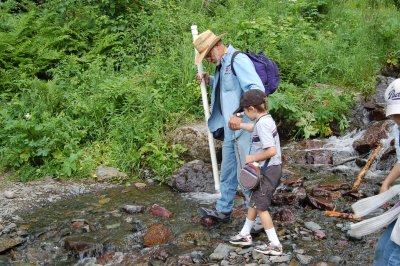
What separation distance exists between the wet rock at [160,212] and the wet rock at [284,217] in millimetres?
1472

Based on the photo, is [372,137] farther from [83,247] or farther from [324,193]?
[83,247]

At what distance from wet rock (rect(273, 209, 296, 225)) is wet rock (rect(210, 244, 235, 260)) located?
3.21ft

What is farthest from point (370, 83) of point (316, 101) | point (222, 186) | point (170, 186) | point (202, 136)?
point (222, 186)

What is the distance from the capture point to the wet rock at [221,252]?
16.8ft

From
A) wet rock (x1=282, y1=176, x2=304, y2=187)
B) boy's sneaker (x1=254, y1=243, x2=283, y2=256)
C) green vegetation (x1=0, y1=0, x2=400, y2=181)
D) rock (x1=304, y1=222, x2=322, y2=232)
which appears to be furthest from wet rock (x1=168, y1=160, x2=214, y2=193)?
boy's sneaker (x1=254, y1=243, x2=283, y2=256)

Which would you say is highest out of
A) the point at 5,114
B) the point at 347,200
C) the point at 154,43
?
the point at 154,43

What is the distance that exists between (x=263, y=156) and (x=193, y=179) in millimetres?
3050

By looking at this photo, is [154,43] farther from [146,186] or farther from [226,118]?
[226,118]

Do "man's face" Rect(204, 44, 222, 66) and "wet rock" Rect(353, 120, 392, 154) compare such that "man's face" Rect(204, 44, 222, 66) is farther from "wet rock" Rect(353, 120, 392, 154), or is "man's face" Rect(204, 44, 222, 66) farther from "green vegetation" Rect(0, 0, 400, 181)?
"wet rock" Rect(353, 120, 392, 154)

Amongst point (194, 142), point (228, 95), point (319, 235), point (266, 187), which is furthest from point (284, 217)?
point (194, 142)

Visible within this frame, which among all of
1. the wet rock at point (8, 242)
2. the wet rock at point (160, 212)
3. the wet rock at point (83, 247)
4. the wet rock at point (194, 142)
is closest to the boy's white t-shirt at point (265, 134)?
the wet rock at point (160, 212)

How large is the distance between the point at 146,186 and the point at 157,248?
2.38 metres

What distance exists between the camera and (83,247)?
5547mm

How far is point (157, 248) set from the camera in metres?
5.50
